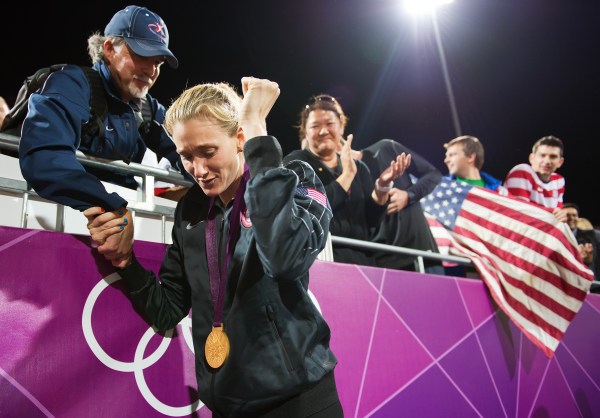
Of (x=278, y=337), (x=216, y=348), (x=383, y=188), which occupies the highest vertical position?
(x=278, y=337)

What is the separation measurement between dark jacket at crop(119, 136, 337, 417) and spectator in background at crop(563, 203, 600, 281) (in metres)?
5.94

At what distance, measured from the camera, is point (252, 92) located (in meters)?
1.69

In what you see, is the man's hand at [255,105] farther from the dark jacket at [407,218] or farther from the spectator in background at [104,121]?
the dark jacket at [407,218]

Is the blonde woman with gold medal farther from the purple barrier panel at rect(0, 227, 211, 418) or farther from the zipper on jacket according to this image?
the purple barrier panel at rect(0, 227, 211, 418)

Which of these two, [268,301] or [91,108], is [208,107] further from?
[91,108]

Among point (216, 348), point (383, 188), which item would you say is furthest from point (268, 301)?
point (383, 188)

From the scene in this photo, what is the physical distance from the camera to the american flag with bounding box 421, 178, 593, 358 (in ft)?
13.6

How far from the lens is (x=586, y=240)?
274 inches

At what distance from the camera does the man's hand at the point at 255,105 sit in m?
1.65

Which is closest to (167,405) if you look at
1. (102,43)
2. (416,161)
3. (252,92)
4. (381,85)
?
(252,92)

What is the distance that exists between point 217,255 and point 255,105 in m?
0.52

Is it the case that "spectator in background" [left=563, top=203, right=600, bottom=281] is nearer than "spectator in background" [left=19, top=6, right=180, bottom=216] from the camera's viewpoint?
No

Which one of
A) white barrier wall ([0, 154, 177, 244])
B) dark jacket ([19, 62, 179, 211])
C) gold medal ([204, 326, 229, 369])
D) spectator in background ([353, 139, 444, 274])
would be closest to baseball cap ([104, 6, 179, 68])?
dark jacket ([19, 62, 179, 211])

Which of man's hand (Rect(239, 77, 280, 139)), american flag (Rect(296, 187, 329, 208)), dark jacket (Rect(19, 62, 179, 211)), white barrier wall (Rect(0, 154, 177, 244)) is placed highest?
man's hand (Rect(239, 77, 280, 139))
